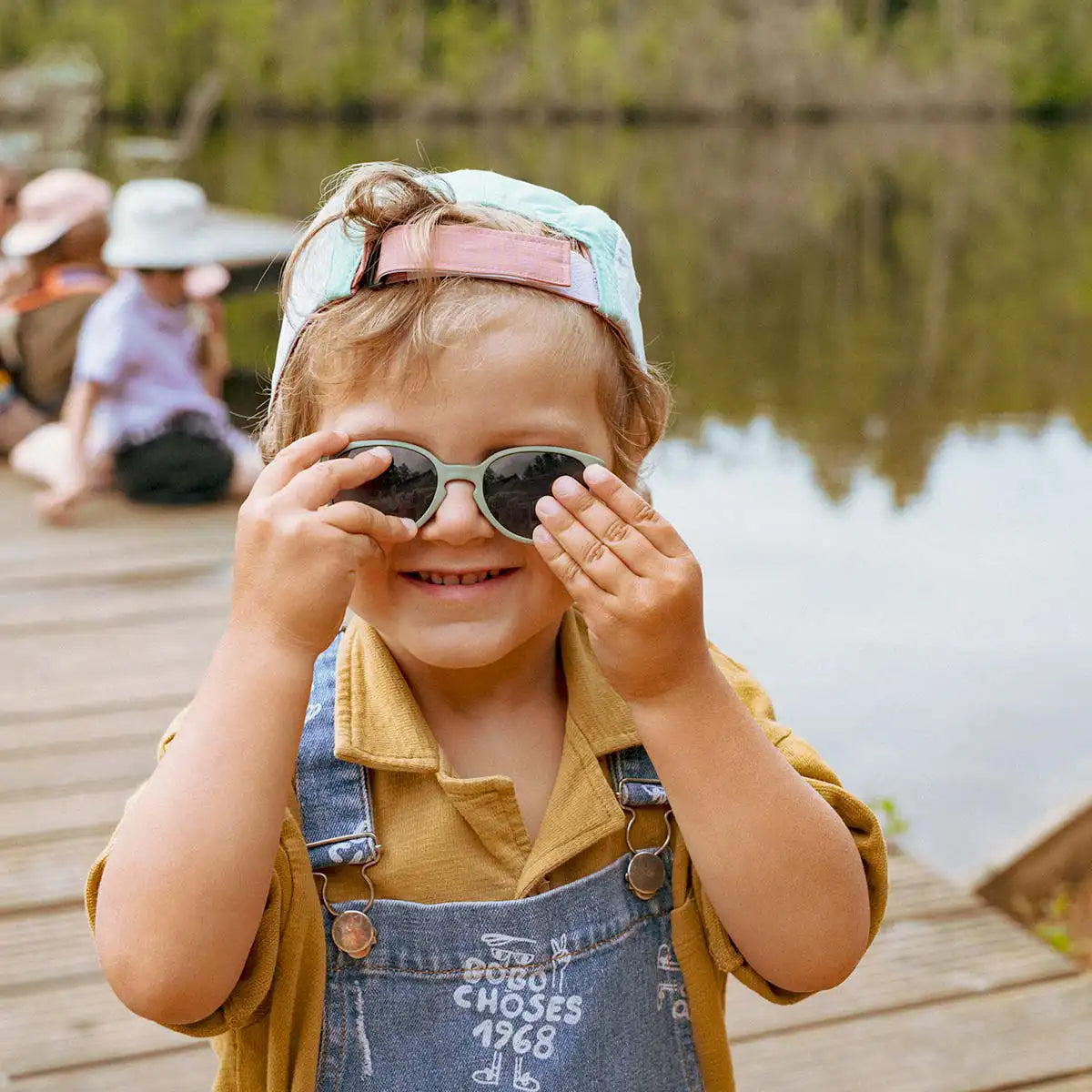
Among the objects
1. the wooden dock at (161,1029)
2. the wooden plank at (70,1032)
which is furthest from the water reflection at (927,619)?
the wooden plank at (70,1032)

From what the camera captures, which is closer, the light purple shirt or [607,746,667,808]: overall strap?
[607,746,667,808]: overall strap

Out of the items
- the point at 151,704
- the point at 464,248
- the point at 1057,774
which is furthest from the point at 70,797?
the point at 1057,774

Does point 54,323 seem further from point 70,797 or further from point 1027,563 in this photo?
point 1027,563

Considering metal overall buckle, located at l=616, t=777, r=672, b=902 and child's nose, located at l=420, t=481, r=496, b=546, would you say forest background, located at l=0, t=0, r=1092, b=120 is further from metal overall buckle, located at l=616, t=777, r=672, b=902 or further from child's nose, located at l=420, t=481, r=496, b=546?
metal overall buckle, located at l=616, t=777, r=672, b=902

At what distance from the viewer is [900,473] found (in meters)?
7.72

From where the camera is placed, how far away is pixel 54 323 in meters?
5.83

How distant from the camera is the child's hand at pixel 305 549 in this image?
1354 millimetres

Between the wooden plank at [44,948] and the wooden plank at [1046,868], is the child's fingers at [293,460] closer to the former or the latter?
the wooden plank at [44,948]

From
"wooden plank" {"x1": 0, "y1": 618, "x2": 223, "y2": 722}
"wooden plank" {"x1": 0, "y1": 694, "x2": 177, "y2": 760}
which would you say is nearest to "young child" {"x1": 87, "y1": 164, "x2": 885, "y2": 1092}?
"wooden plank" {"x1": 0, "y1": 694, "x2": 177, "y2": 760}

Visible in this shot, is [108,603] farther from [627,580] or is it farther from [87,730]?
[627,580]

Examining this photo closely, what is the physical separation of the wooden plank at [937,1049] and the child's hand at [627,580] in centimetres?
97

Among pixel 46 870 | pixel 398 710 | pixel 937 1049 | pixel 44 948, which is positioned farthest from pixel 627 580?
pixel 46 870

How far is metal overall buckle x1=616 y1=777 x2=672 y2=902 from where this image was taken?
1.46 meters

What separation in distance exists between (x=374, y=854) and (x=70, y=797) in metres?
1.74
